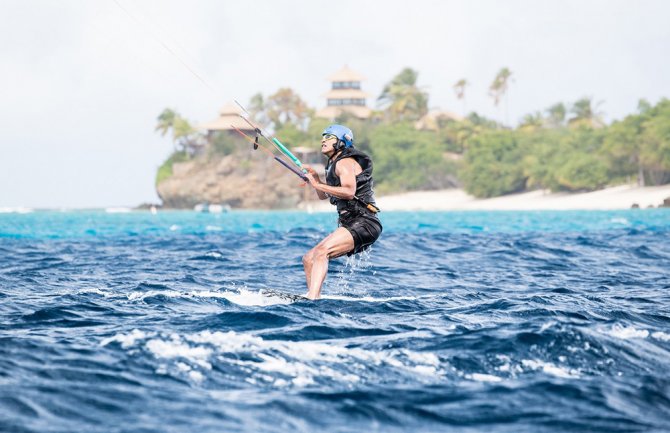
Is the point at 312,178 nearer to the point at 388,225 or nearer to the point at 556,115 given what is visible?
the point at 388,225

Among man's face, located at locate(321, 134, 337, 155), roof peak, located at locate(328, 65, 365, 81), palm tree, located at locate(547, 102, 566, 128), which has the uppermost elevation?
roof peak, located at locate(328, 65, 365, 81)

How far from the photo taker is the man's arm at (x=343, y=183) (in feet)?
35.8

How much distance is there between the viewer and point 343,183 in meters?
11.0

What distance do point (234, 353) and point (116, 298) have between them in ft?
14.6

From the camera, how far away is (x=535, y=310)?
33.5 ft

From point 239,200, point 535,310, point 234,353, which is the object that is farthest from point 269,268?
point 239,200

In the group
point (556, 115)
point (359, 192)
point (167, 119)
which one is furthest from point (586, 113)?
point (359, 192)

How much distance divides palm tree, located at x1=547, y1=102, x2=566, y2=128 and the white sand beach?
25.1 meters

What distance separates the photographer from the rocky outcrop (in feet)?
410

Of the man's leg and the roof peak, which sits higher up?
the roof peak

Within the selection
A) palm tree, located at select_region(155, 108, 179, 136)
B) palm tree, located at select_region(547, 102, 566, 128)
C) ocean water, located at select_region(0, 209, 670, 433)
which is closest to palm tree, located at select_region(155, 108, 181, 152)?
palm tree, located at select_region(155, 108, 179, 136)

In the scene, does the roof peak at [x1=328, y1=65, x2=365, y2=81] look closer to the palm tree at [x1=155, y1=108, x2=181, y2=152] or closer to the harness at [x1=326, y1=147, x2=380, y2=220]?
the palm tree at [x1=155, y1=108, x2=181, y2=152]

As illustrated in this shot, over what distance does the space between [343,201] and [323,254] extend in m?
0.76

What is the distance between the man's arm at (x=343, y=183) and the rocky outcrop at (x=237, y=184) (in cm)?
10995
